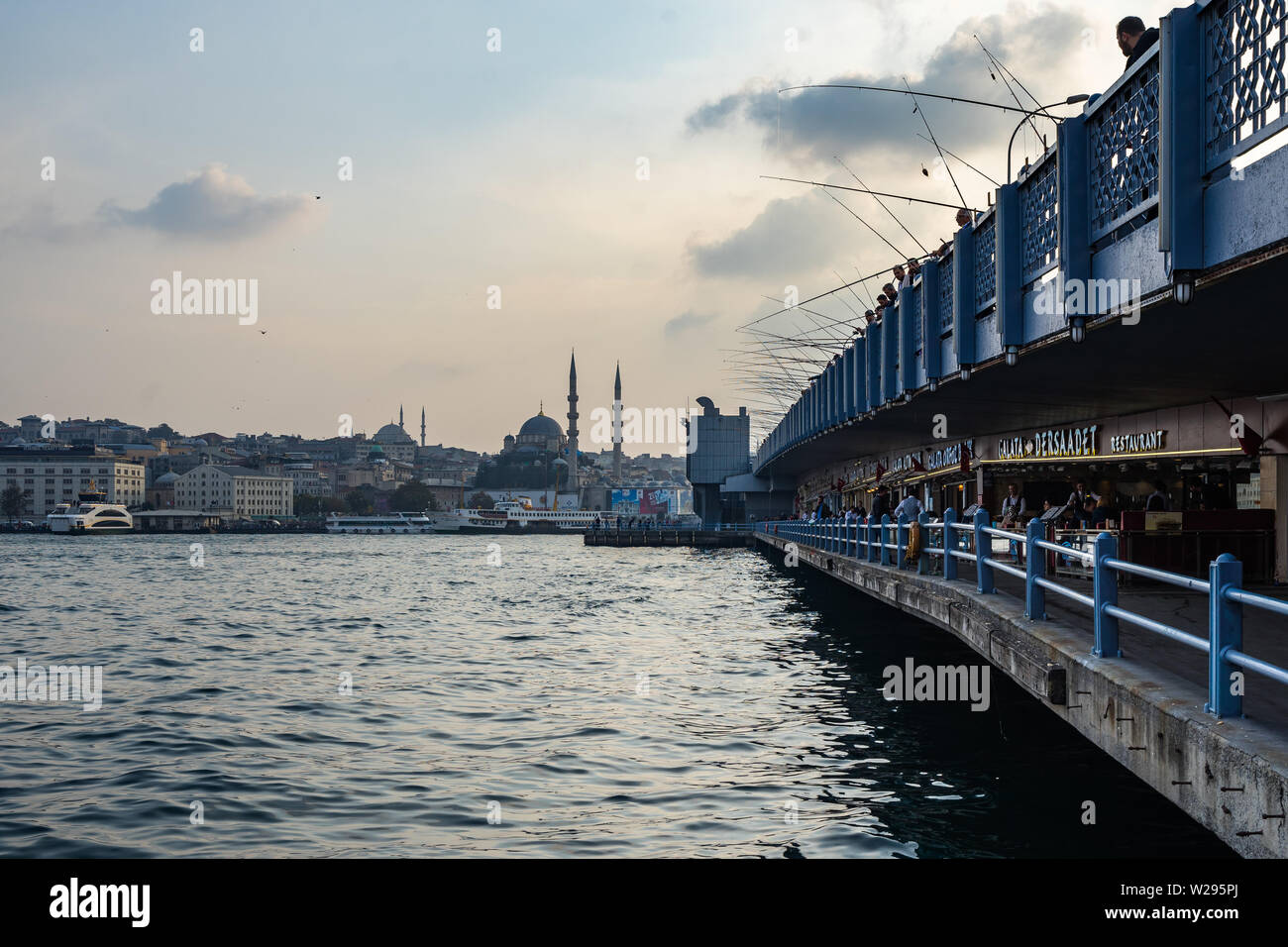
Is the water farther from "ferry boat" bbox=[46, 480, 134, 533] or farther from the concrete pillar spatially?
"ferry boat" bbox=[46, 480, 134, 533]

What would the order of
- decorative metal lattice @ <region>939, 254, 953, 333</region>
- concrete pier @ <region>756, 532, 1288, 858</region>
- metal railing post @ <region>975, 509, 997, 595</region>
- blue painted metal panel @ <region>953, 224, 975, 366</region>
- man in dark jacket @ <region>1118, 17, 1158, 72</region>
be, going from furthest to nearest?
decorative metal lattice @ <region>939, 254, 953, 333</region>
blue painted metal panel @ <region>953, 224, 975, 366</region>
metal railing post @ <region>975, 509, 997, 595</region>
man in dark jacket @ <region>1118, 17, 1158, 72</region>
concrete pier @ <region>756, 532, 1288, 858</region>

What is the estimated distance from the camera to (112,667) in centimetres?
1986

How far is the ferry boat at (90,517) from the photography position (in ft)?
561

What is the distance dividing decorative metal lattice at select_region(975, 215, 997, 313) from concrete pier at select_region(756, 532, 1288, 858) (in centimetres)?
584

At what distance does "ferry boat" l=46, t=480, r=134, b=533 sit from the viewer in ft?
561

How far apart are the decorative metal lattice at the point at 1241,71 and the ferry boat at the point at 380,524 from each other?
583 feet

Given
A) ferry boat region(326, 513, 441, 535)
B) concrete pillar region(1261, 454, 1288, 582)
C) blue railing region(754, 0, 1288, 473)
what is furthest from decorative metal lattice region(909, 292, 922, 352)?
ferry boat region(326, 513, 441, 535)

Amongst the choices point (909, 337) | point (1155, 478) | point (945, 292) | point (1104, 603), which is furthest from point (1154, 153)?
point (1155, 478)

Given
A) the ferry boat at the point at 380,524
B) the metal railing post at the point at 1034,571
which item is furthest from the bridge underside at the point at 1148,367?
the ferry boat at the point at 380,524

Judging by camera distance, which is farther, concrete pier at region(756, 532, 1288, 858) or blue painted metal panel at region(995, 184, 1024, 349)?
blue painted metal panel at region(995, 184, 1024, 349)
